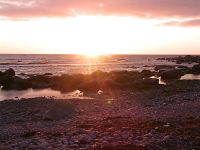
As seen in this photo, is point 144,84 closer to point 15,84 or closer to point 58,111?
point 15,84

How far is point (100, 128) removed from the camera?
20453 millimetres

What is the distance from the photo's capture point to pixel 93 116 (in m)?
25.9

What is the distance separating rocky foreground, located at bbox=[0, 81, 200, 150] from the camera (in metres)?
16.5

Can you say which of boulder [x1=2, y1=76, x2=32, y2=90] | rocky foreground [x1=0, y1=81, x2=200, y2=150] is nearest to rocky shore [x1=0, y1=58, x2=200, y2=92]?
boulder [x1=2, y1=76, x2=32, y2=90]

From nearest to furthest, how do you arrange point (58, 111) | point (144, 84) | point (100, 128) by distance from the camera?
point (100, 128)
point (58, 111)
point (144, 84)

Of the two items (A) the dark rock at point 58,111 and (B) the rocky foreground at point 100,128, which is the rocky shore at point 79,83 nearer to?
(A) the dark rock at point 58,111

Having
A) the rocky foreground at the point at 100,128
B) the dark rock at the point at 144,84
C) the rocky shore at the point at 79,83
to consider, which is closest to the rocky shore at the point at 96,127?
the rocky foreground at the point at 100,128

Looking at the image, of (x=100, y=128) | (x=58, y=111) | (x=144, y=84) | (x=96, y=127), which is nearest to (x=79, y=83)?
(x=144, y=84)

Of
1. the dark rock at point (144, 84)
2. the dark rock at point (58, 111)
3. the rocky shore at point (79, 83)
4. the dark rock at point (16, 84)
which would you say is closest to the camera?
the dark rock at point (58, 111)

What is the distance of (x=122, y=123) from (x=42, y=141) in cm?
574

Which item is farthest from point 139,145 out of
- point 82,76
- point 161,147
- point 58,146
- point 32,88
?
point 82,76

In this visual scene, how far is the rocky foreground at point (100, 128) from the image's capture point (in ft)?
54.1

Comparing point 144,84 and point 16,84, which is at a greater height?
point 144,84

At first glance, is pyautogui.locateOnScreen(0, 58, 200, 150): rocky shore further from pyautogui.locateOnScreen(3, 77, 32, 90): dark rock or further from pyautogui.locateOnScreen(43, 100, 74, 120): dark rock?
pyautogui.locateOnScreen(3, 77, 32, 90): dark rock
